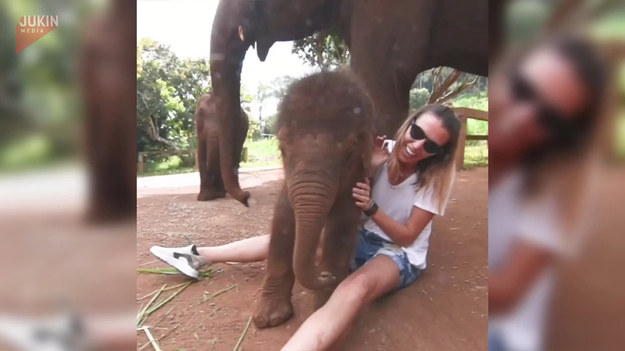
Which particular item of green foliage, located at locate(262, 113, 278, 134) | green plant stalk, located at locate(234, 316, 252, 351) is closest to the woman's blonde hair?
green foliage, located at locate(262, 113, 278, 134)

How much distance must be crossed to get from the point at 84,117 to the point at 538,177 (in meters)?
1.33

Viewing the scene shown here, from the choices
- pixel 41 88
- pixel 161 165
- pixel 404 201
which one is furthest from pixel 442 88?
pixel 41 88

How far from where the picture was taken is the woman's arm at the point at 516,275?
1377mm

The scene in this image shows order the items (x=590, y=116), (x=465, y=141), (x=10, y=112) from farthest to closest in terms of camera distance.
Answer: (x=10, y=112) → (x=465, y=141) → (x=590, y=116)

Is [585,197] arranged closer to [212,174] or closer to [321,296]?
[321,296]

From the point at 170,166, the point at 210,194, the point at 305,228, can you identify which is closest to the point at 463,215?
the point at 305,228

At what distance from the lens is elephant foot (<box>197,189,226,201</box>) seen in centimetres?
165

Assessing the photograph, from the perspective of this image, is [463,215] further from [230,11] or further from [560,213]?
[230,11]

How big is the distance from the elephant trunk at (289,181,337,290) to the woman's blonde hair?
0.26 metres

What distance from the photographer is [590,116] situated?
133 cm

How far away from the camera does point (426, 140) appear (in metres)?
1.49

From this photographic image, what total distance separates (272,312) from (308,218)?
37 cm

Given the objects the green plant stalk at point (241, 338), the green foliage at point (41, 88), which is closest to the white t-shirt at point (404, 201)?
the green plant stalk at point (241, 338)

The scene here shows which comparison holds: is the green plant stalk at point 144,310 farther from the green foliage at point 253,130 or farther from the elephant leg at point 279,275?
the green foliage at point 253,130
